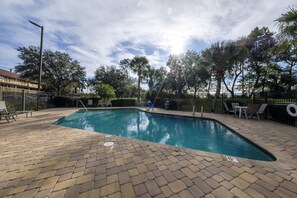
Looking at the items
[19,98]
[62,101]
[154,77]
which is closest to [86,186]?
[19,98]

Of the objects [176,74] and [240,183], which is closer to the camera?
[240,183]

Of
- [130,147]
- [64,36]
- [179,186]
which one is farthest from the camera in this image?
[64,36]

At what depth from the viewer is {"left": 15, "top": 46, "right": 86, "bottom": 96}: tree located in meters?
16.8

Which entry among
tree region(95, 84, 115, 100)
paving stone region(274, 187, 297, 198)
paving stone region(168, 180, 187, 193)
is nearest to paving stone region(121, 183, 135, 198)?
paving stone region(168, 180, 187, 193)

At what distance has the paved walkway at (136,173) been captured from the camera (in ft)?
5.30

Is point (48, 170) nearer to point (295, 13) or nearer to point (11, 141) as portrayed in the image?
point (11, 141)

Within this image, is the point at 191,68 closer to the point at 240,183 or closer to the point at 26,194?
the point at 240,183

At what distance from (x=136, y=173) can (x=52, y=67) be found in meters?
20.7

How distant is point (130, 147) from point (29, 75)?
21603 mm

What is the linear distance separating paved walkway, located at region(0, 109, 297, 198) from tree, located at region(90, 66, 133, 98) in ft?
77.1

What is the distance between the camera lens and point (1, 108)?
233 inches

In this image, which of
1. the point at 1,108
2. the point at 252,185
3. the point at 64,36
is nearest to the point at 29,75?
the point at 64,36

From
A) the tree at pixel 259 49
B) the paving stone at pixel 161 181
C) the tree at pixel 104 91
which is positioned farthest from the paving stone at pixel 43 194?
the tree at pixel 259 49

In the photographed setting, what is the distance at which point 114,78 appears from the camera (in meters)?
25.9
